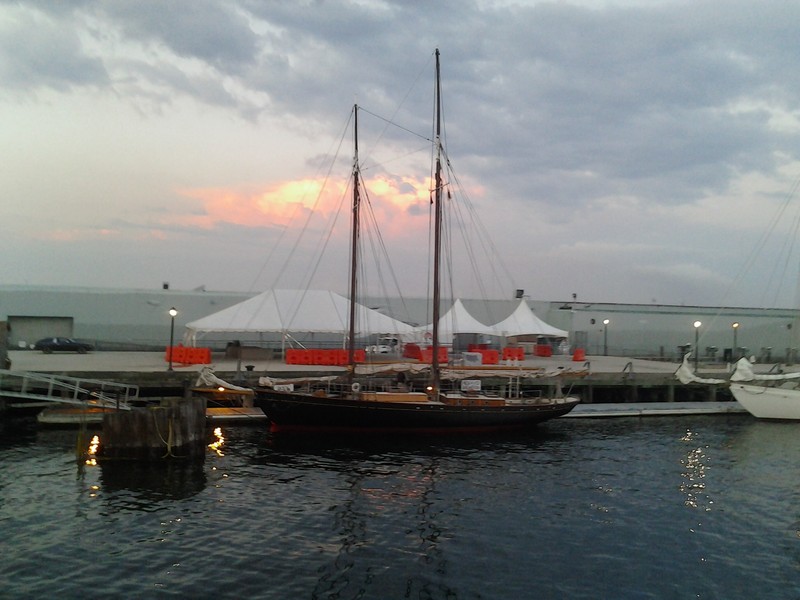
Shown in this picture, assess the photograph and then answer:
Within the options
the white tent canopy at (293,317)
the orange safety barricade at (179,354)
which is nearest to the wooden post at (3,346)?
the orange safety barricade at (179,354)

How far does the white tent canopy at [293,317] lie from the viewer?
1426 inches

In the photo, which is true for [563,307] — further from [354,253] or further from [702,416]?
[354,253]

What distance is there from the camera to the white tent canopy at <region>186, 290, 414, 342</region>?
36219mm

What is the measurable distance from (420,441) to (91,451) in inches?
450

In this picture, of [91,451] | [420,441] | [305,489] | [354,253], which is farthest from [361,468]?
[354,253]

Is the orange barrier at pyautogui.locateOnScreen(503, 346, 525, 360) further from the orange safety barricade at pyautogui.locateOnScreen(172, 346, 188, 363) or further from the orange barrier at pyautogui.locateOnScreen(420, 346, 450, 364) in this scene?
the orange safety barricade at pyautogui.locateOnScreen(172, 346, 188, 363)

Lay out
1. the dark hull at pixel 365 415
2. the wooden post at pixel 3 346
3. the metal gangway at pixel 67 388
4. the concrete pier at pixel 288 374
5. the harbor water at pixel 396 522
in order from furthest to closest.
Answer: the concrete pier at pixel 288 374 < the wooden post at pixel 3 346 < the dark hull at pixel 365 415 < the metal gangway at pixel 67 388 < the harbor water at pixel 396 522

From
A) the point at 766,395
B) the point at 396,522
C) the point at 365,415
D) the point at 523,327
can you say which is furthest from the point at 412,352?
the point at 396,522

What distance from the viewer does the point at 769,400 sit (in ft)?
99.7

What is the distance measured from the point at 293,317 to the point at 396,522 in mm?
24249

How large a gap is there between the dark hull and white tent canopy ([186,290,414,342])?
12.2 metres

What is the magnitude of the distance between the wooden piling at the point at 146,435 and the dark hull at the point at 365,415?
4.55m

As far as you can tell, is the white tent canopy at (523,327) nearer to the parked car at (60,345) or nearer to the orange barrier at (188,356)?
the orange barrier at (188,356)

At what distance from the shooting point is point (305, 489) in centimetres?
1689
